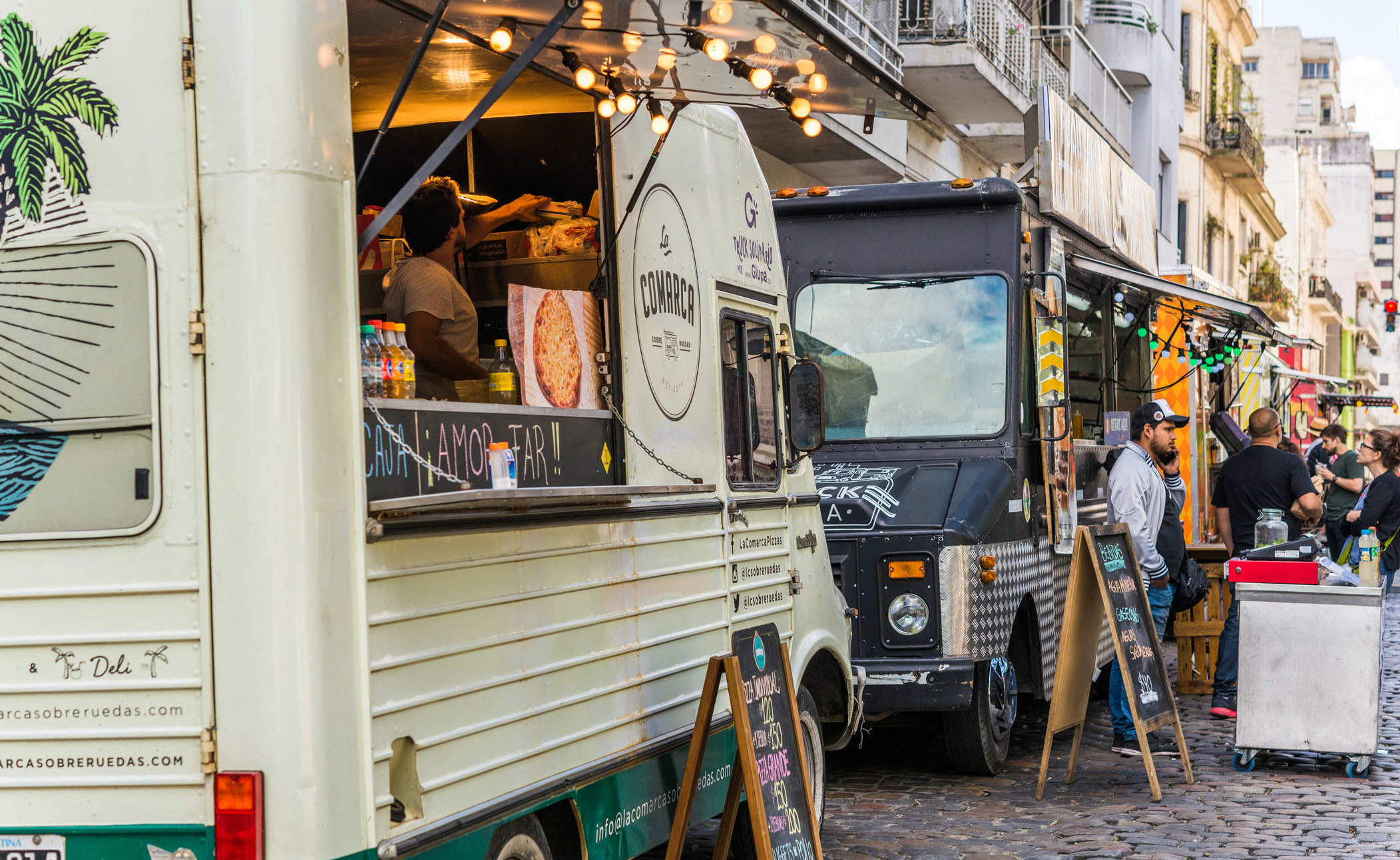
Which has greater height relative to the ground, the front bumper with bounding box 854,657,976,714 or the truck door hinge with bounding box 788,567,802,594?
the truck door hinge with bounding box 788,567,802,594

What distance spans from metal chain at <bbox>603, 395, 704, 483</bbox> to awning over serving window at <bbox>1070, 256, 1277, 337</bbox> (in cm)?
513

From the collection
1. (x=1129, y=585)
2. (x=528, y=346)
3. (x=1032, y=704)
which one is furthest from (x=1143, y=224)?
(x=528, y=346)

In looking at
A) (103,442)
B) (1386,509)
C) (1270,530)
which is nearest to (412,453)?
(103,442)

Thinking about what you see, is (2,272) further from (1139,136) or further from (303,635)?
(1139,136)

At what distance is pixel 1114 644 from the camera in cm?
825

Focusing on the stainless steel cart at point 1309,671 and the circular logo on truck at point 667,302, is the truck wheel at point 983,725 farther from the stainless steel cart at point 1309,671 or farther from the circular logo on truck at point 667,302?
the circular logo on truck at point 667,302

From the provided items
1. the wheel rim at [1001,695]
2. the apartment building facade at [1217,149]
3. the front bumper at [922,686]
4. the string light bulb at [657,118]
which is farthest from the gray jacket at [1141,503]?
the apartment building facade at [1217,149]

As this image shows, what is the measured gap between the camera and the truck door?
368 centimetres

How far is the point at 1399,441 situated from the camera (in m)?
13.6

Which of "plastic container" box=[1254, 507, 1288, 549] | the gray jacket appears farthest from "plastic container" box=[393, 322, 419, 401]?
"plastic container" box=[1254, 507, 1288, 549]

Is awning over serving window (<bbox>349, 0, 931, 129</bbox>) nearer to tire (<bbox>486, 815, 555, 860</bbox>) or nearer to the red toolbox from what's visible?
tire (<bbox>486, 815, 555, 860</bbox>)

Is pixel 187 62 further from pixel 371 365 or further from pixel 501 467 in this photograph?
pixel 501 467

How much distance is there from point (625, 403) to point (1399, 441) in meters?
10.3

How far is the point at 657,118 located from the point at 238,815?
3.00m
